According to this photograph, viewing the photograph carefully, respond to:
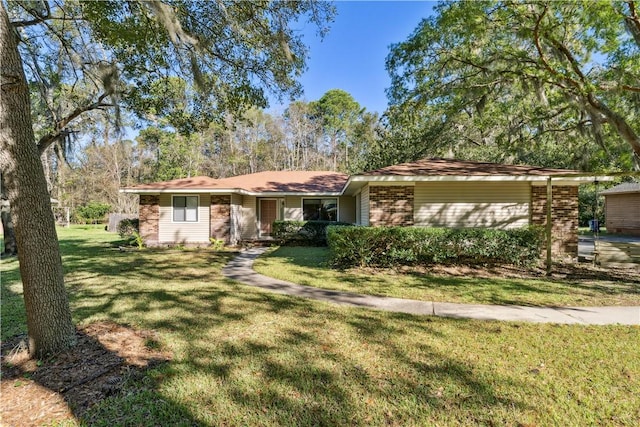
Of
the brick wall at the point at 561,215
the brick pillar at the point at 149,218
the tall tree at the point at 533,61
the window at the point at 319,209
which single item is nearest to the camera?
the tall tree at the point at 533,61

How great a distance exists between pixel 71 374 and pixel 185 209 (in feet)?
42.0

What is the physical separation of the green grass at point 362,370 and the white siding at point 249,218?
1138 cm

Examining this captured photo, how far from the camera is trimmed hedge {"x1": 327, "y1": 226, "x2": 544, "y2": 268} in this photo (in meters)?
8.88

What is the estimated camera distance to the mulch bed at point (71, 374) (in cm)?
273

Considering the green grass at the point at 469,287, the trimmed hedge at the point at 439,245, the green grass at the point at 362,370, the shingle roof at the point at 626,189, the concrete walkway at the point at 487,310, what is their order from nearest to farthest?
the green grass at the point at 362,370
the concrete walkway at the point at 487,310
the green grass at the point at 469,287
the trimmed hedge at the point at 439,245
the shingle roof at the point at 626,189

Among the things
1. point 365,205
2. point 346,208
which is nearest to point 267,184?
point 346,208

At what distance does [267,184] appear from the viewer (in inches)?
722

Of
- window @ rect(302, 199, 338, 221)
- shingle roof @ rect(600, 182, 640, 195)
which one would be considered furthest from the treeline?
shingle roof @ rect(600, 182, 640, 195)

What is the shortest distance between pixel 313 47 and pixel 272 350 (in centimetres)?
620

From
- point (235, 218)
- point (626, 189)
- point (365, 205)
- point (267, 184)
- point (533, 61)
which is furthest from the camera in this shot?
point (626, 189)

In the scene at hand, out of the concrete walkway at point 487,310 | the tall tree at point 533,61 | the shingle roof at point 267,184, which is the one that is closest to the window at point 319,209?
the shingle roof at point 267,184

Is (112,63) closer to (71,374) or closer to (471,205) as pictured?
(71,374)

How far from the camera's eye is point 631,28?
7629 mm

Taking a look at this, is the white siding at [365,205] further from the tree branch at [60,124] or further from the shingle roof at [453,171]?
the tree branch at [60,124]
